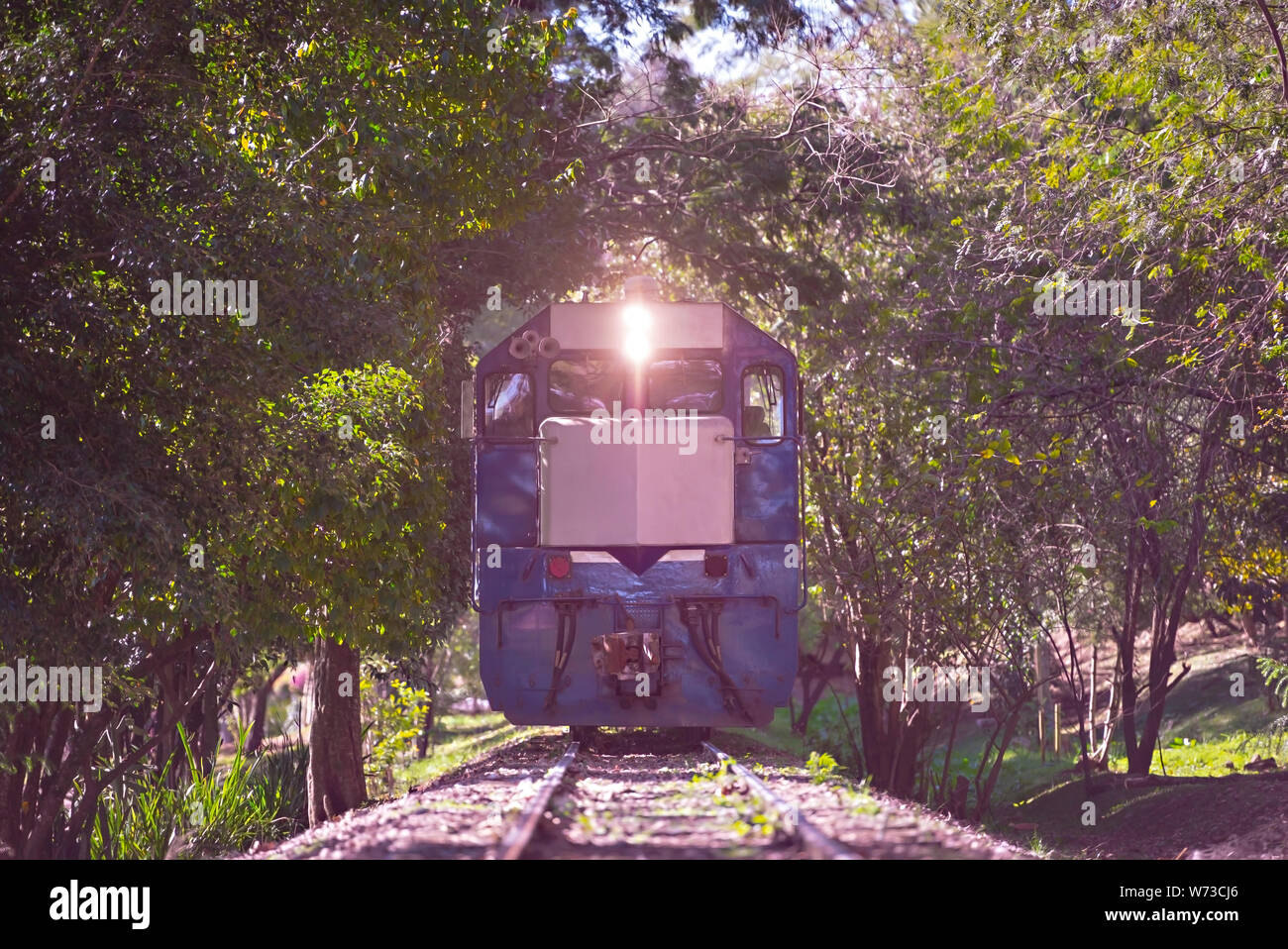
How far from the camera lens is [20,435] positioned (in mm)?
8266

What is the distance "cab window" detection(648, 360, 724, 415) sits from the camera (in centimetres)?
1209

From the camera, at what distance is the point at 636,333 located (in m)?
12.1

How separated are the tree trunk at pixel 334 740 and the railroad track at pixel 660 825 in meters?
6.46

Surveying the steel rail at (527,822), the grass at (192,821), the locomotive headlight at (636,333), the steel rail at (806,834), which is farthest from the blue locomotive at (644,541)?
the steel rail at (806,834)

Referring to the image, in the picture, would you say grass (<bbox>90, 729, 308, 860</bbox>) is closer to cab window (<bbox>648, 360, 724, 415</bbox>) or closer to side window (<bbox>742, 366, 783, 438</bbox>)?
cab window (<bbox>648, 360, 724, 415</bbox>)

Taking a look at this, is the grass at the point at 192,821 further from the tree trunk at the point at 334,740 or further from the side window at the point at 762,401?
the side window at the point at 762,401

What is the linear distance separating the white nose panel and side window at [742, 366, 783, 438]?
54 centimetres

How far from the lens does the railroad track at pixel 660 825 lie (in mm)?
5586

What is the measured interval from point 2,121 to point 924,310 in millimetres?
9978

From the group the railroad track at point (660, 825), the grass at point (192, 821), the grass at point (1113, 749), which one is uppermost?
the railroad track at point (660, 825)

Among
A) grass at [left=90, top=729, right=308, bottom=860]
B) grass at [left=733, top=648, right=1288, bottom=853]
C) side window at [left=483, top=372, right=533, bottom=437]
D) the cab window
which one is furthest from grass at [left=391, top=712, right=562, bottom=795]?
the cab window

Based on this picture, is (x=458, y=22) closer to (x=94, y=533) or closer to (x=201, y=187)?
(x=201, y=187)

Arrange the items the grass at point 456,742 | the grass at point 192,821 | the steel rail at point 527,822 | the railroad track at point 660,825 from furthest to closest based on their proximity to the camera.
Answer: the grass at point 456,742
the grass at point 192,821
the railroad track at point 660,825
the steel rail at point 527,822
